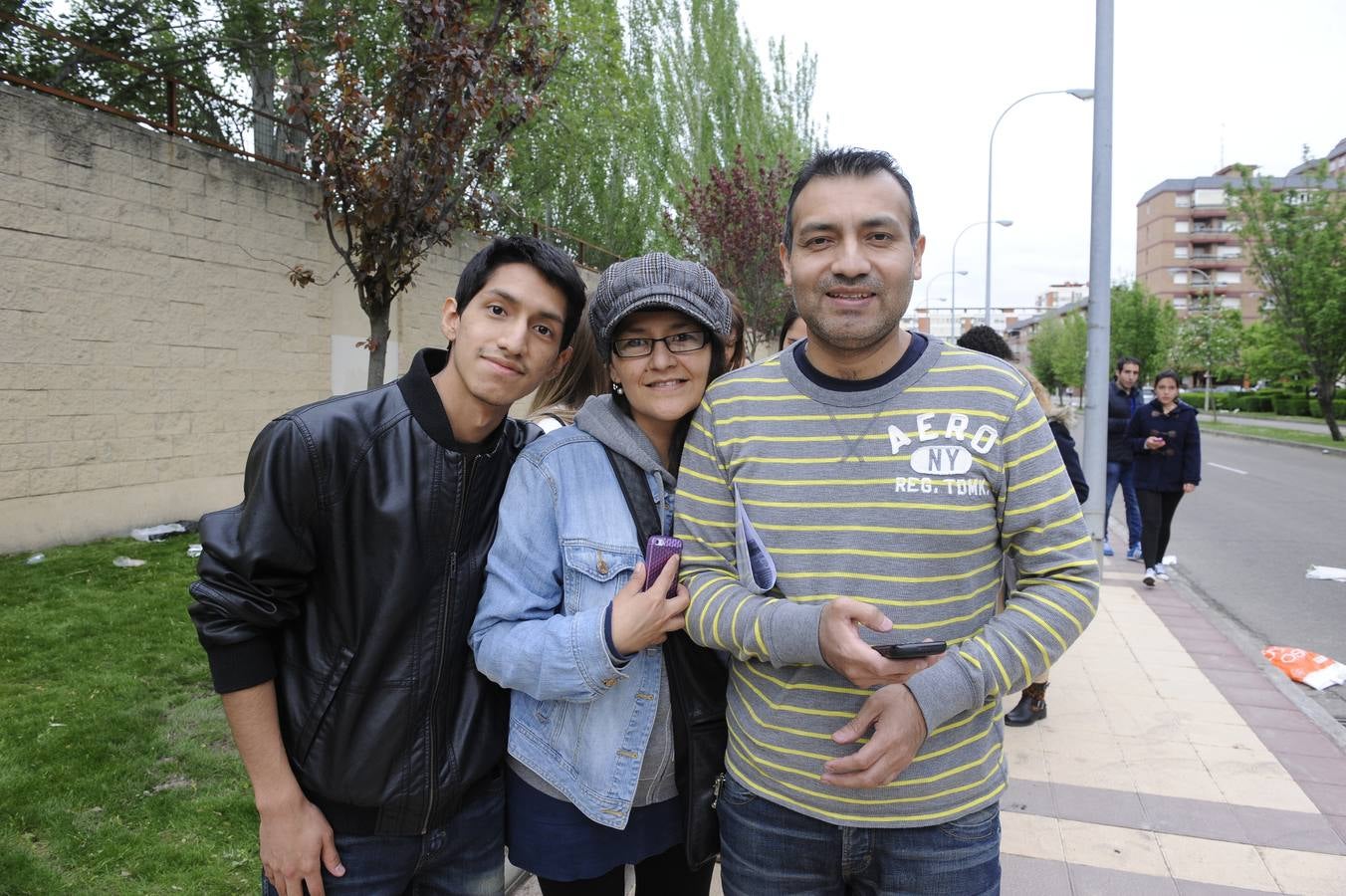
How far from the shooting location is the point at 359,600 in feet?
5.28

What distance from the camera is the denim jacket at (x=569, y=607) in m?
1.65

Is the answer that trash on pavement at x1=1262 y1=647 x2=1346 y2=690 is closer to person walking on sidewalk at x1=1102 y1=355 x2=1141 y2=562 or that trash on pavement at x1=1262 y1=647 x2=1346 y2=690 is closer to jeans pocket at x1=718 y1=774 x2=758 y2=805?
person walking on sidewalk at x1=1102 y1=355 x2=1141 y2=562

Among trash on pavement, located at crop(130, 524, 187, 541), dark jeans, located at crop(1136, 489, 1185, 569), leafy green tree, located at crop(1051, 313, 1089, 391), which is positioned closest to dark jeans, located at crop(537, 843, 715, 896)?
trash on pavement, located at crop(130, 524, 187, 541)

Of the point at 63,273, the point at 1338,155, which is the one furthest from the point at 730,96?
the point at 1338,155

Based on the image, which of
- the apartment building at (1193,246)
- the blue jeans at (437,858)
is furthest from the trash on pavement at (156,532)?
the apartment building at (1193,246)

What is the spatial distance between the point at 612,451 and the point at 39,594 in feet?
16.6

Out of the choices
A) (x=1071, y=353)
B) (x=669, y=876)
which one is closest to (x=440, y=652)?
(x=669, y=876)

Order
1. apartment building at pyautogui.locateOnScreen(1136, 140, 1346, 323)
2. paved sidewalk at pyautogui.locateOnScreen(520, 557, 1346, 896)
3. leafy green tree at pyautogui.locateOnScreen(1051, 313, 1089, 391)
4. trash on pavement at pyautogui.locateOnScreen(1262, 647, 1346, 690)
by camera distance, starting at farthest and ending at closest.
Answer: apartment building at pyautogui.locateOnScreen(1136, 140, 1346, 323), leafy green tree at pyautogui.locateOnScreen(1051, 313, 1089, 391), trash on pavement at pyautogui.locateOnScreen(1262, 647, 1346, 690), paved sidewalk at pyautogui.locateOnScreen(520, 557, 1346, 896)

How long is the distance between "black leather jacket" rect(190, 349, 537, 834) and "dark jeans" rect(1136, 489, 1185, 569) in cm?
785

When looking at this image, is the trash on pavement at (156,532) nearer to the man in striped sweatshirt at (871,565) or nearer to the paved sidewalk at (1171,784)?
the paved sidewalk at (1171,784)

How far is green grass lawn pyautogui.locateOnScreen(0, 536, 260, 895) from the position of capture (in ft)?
8.87

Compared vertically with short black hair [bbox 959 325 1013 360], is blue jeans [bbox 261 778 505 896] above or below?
below

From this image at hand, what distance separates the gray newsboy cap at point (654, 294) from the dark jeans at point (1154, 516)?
7443mm

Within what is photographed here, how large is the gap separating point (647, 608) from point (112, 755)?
3.02m
